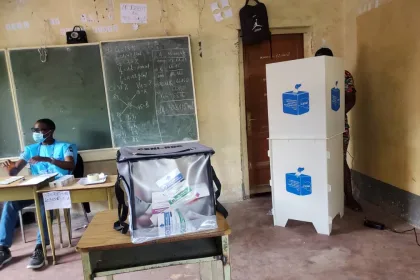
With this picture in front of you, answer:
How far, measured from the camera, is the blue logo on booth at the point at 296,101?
2.62 m

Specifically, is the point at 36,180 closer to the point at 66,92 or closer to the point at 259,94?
the point at 66,92

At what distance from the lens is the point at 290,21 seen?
143 inches

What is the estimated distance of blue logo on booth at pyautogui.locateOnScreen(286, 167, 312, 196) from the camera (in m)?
2.72

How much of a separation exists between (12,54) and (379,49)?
3728mm

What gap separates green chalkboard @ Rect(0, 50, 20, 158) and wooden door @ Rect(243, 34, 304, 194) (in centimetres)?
258

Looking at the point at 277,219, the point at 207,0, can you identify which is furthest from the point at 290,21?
the point at 277,219

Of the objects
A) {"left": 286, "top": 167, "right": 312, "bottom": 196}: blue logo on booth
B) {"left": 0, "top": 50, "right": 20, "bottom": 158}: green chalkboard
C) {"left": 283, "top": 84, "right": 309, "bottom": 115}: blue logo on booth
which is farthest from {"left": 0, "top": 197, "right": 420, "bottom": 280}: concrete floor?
{"left": 283, "top": 84, "right": 309, "bottom": 115}: blue logo on booth

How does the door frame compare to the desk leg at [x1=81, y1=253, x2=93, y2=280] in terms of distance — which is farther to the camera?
the door frame

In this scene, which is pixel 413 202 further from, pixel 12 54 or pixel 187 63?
pixel 12 54

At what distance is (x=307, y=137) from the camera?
8.72 ft

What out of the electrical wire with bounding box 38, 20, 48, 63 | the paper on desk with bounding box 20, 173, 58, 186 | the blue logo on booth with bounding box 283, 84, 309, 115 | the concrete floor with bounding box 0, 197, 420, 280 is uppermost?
the electrical wire with bounding box 38, 20, 48, 63

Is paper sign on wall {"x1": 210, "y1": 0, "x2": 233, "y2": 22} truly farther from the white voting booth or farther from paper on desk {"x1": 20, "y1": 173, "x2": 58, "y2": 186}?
paper on desk {"x1": 20, "y1": 173, "x2": 58, "y2": 186}

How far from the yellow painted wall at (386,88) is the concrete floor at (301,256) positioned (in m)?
0.61

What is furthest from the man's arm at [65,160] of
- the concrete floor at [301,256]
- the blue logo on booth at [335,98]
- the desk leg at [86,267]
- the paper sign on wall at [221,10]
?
the blue logo on booth at [335,98]
